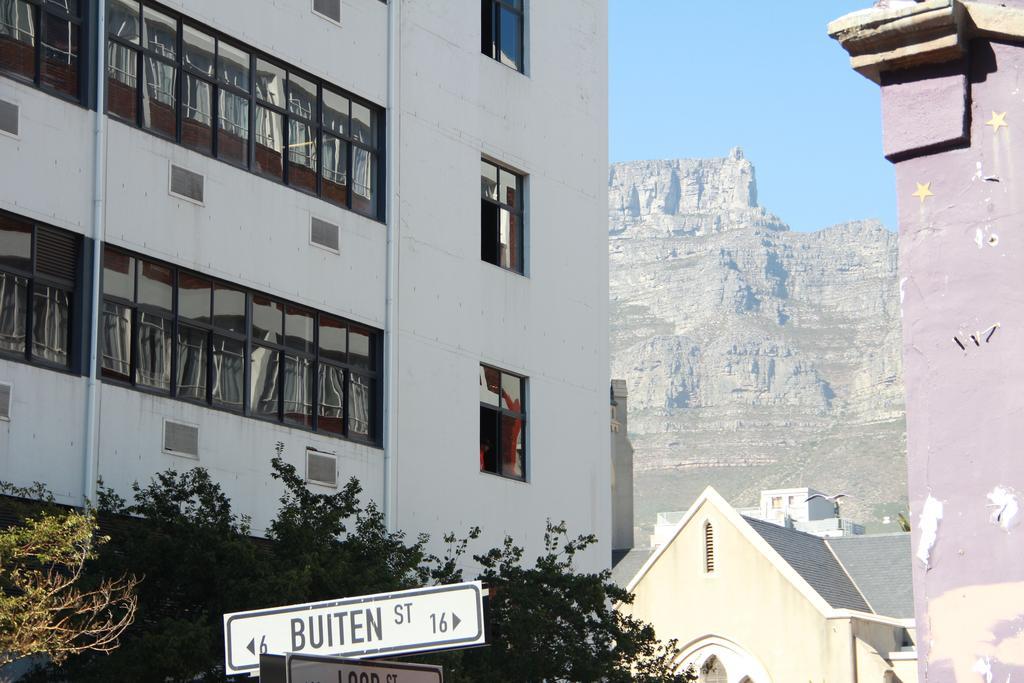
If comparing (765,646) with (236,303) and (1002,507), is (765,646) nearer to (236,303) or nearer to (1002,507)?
(236,303)

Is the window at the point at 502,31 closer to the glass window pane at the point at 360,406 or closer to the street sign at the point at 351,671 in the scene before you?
the glass window pane at the point at 360,406

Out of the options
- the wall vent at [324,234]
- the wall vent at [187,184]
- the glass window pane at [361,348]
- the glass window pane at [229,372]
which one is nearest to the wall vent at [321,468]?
the glass window pane at [229,372]

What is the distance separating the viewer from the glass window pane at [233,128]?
25328 mm

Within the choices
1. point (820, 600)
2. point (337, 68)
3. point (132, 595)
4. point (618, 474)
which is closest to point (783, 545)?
point (820, 600)

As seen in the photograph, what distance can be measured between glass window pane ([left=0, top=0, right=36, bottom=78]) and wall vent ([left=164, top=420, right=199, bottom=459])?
16.1 ft

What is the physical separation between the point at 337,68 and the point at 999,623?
1920 cm

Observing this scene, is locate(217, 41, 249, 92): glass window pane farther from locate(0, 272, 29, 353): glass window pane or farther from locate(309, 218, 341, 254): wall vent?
locate(0, 272, 29, 353): glass window pane

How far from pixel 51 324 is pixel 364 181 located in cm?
726

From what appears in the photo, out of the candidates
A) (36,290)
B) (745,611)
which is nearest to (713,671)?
(745,611)

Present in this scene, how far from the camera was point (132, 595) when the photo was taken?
18656mm

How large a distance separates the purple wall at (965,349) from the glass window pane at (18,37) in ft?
46.1

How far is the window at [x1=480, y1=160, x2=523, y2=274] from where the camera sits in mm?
30562

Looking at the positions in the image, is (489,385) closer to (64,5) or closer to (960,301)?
(64,5)

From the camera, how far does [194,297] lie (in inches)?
957
